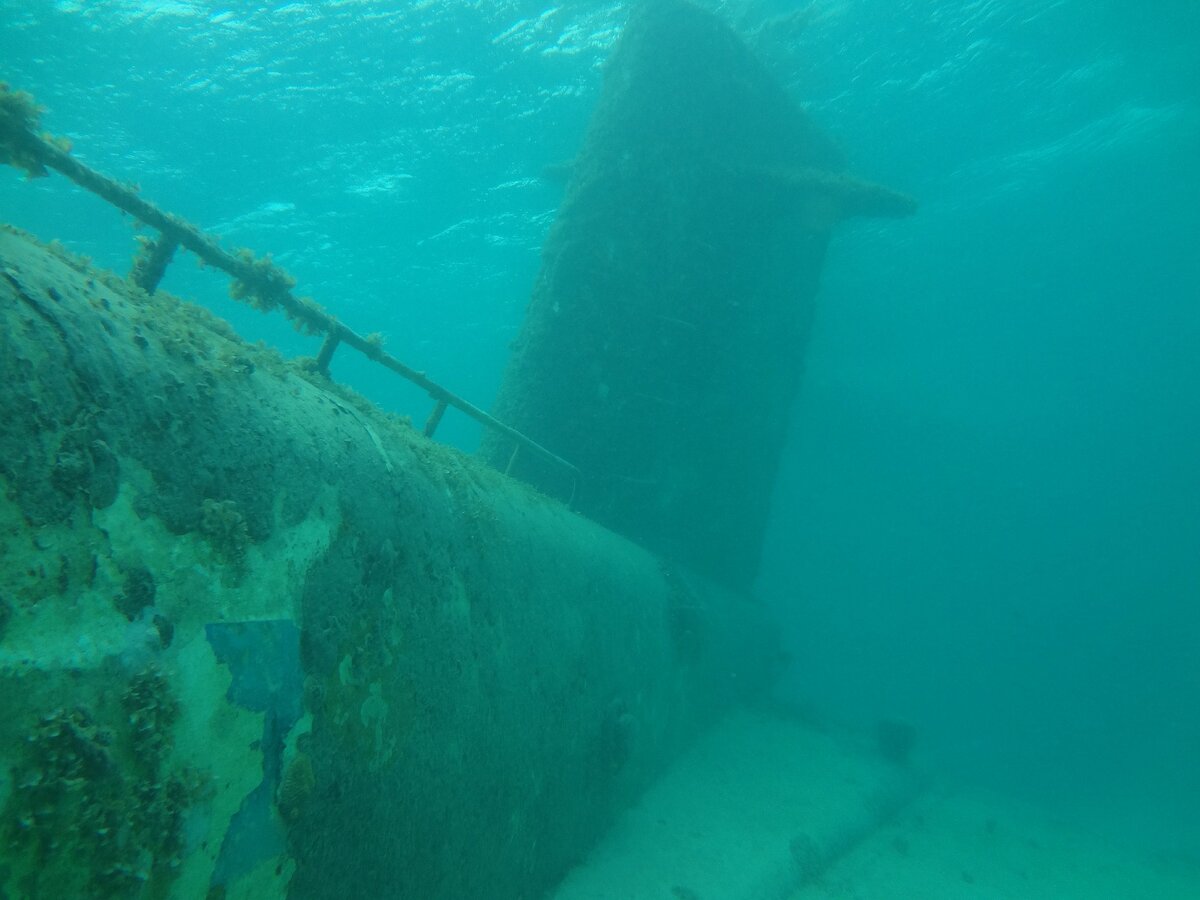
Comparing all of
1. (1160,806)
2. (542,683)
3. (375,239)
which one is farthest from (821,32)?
(1160,806)

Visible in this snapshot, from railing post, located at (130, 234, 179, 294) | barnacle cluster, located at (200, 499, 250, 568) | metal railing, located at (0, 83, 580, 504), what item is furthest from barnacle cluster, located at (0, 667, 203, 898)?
railing post, located at (130, 234, 179, 294)

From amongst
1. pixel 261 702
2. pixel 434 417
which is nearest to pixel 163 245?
pixel 261 702

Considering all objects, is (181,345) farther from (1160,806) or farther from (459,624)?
(1160,806)

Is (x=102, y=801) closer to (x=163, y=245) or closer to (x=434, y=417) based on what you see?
(x=163, y=245)

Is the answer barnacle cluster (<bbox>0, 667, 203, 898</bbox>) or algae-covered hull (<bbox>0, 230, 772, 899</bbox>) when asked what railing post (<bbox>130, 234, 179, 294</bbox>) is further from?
barnacle cluster (<bbox>0, 667, 203, 898</bbox>)

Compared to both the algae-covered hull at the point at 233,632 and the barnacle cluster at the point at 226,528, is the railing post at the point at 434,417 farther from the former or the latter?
the barnacle cluster at the point at 226,528

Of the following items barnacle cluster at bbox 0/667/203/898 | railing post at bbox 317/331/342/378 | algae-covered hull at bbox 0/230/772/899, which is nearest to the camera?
barnacle cluster at bbox 0/667/203/898

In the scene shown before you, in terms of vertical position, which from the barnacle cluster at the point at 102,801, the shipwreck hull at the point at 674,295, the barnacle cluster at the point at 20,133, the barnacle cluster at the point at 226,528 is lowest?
the barnacle cluster at the point at 102,801

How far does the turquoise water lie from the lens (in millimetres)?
15234

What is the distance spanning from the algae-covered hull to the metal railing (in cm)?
28

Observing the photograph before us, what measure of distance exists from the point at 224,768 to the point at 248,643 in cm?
39

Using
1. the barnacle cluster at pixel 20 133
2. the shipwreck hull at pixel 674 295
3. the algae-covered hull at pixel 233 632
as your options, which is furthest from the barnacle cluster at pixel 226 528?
the shipwreck hull at pixel 674 295

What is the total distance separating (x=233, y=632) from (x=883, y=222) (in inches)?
1013

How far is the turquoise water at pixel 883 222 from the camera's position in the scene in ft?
50.0
